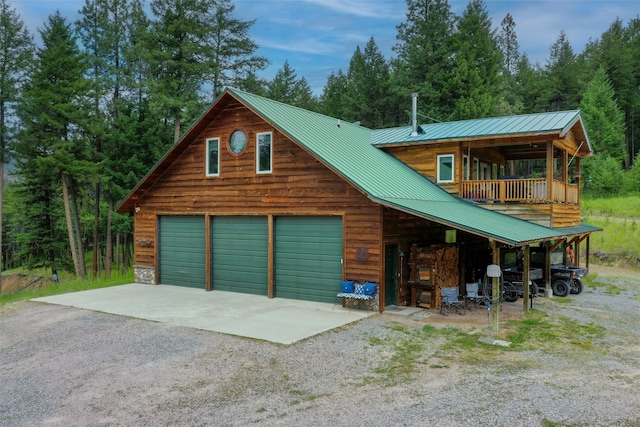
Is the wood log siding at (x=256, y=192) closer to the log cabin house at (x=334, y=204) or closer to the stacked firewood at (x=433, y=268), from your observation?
the log cabin house at (x=334, y=204)

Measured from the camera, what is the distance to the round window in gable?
1452 centimetres

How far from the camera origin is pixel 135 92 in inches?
1235

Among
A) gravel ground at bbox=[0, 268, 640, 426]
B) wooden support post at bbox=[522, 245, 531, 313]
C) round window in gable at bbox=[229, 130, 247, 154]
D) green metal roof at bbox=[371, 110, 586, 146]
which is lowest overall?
gravel ground at bbox=[0, 268, 640, 426]

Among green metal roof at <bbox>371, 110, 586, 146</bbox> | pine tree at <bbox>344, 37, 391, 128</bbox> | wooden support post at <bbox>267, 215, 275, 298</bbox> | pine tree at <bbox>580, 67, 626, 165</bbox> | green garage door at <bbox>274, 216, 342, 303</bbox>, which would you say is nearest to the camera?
green garage door at <bbox>274, 216, 342, 303</bbox>

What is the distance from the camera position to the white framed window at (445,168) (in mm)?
15828

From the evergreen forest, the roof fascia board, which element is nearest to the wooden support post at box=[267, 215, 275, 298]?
the roof fascia board

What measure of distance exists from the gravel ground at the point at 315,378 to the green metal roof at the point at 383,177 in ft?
8.28

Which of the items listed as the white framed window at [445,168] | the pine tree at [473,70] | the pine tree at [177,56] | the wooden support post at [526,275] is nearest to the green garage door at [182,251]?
the white framed window at [445,168]

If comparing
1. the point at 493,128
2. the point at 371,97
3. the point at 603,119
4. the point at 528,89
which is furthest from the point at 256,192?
the point at 528,89

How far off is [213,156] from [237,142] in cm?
119

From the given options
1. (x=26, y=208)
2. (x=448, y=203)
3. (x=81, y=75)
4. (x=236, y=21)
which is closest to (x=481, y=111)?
(x=236, y=21)

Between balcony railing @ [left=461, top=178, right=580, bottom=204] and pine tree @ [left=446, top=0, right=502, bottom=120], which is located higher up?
pine tree @ [left=446, top=0, right=502, bottom=120]

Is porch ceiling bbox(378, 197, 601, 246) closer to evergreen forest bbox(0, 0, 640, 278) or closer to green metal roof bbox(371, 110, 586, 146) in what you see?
green metal roof bbox(371, 110, 586, 146)

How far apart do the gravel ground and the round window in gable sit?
6.24 m
